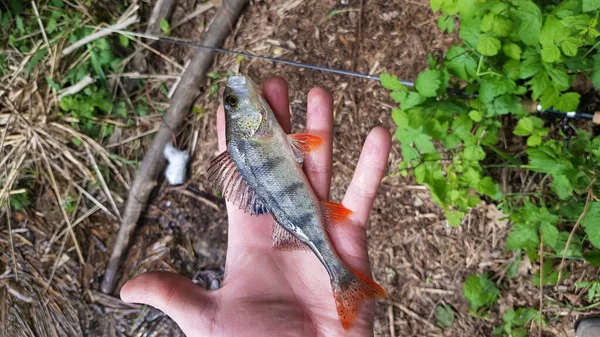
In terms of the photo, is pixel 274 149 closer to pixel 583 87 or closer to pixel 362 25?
pixel 362 25

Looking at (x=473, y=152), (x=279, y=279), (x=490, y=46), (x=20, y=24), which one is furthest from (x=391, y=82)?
(x=20, y=24)

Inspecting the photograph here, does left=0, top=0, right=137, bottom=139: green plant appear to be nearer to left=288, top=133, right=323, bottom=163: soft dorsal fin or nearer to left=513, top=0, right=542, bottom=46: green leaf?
left=288, top=133, right=323, bottom=163: soft dorsal fin

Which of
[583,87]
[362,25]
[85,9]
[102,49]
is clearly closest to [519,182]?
[583,87]

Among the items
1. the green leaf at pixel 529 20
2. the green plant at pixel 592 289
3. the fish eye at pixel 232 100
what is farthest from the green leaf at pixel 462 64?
the green plant at pixel 592 289

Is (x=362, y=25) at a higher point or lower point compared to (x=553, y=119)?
higher

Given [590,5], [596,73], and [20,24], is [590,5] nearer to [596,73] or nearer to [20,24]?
[596,73]

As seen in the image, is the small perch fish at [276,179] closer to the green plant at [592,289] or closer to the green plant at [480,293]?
the green plant at [480,293]

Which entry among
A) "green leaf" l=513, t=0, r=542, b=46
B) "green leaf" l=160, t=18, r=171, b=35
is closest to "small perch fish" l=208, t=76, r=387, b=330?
"green leaf" l=513, t=0, r=542, b=46
